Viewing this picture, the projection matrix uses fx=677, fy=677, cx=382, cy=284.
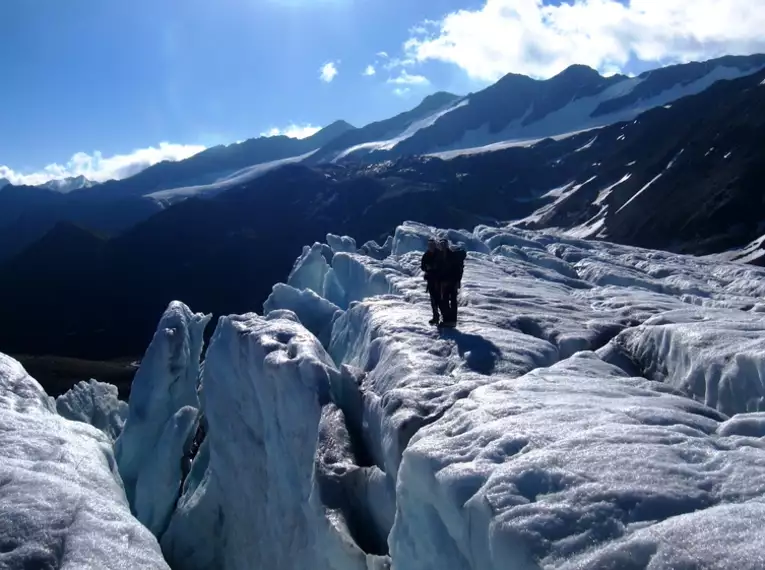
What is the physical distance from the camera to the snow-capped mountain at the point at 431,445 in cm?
483

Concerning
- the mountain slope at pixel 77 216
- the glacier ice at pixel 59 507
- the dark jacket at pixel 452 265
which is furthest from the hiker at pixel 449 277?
Answer: the mountain slope at pixel 77 216

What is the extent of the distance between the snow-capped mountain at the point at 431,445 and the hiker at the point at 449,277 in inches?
16.5

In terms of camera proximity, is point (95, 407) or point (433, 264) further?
point (95, 407)

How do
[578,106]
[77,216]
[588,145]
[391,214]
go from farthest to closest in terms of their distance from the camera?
[578,106] → [77,216] → [588,145] → [391,214]

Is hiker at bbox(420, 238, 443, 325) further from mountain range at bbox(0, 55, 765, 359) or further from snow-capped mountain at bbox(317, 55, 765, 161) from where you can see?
snow-capped mountain at bbox(317, 55, 765, 161)

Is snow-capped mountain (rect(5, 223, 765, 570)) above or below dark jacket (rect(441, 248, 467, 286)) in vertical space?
below

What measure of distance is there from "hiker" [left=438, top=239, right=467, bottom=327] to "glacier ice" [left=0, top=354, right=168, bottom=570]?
5872 mm

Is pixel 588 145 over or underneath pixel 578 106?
underneath

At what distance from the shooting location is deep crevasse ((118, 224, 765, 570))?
187 inches

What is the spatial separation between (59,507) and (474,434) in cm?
455

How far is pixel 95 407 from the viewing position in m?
24.6

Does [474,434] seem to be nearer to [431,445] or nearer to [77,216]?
[431,445]

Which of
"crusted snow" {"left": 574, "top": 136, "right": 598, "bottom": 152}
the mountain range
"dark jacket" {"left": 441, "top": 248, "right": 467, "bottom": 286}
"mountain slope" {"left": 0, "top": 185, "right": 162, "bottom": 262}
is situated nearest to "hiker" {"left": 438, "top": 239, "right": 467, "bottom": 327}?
"dark jacket" {"left": 441, "top": 248, "right": 467, "bottom": 286}

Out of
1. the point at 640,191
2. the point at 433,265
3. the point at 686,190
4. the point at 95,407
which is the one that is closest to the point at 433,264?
the point at 433,265
